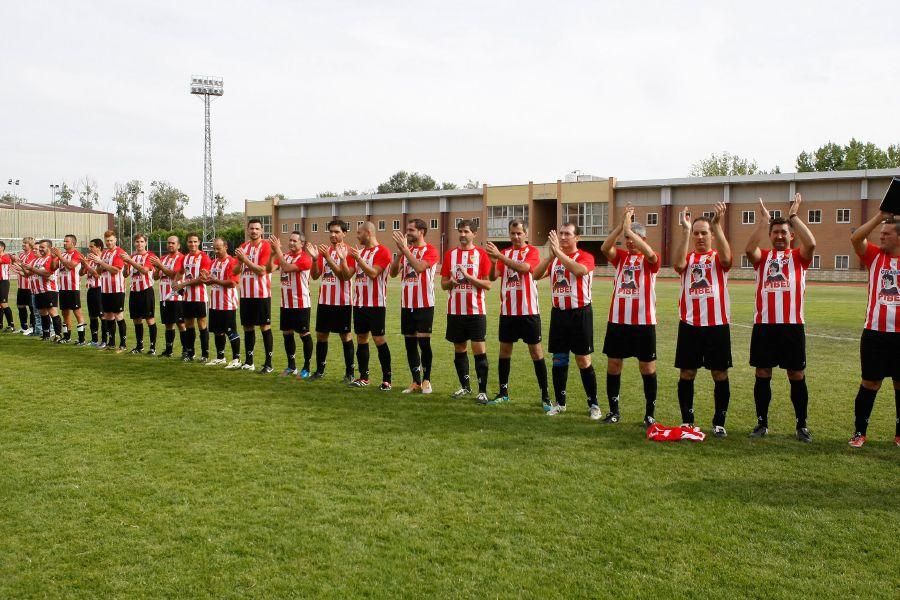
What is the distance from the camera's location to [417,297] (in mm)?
9102

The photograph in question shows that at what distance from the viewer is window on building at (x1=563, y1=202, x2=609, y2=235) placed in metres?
59.0

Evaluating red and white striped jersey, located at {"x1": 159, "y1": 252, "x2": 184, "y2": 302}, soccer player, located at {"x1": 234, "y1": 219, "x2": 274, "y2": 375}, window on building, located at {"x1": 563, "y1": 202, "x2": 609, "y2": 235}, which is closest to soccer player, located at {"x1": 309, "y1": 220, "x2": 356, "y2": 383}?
soccer player, located at {"x1": 234, "y1": 219, "x2": 274, "y2": 375}

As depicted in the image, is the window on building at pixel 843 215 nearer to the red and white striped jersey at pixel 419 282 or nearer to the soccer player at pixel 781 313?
the red and white striped jersey at pixel 419 282

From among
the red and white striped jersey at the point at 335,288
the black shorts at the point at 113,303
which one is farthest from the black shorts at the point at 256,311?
the black shorts at the point at 113,303

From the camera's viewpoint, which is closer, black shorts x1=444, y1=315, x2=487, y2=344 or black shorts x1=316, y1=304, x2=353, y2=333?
black shorts x1=444, y1=315, x2=487, y2=344

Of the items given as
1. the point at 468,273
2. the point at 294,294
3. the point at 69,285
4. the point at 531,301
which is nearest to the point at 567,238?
the point at 531,301

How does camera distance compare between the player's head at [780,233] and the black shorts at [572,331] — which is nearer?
the player's head at [780,233]

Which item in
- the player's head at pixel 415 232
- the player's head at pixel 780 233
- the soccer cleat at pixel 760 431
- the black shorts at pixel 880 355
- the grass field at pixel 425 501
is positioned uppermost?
the player's head at pixel 415 232

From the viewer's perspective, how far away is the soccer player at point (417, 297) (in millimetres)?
9047

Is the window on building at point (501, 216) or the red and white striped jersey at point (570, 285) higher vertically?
the window on building at point (501, 216)

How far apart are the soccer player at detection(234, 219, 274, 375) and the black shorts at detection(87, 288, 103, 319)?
4.41 meters

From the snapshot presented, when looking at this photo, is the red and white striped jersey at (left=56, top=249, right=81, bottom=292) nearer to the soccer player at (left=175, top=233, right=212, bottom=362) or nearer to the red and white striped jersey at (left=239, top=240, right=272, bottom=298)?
the soccer player at (left=175, top=233, right=212, bottom=362)

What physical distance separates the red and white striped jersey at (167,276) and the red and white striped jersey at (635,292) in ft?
25.3

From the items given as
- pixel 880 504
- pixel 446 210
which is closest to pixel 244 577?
pixel 880 504
